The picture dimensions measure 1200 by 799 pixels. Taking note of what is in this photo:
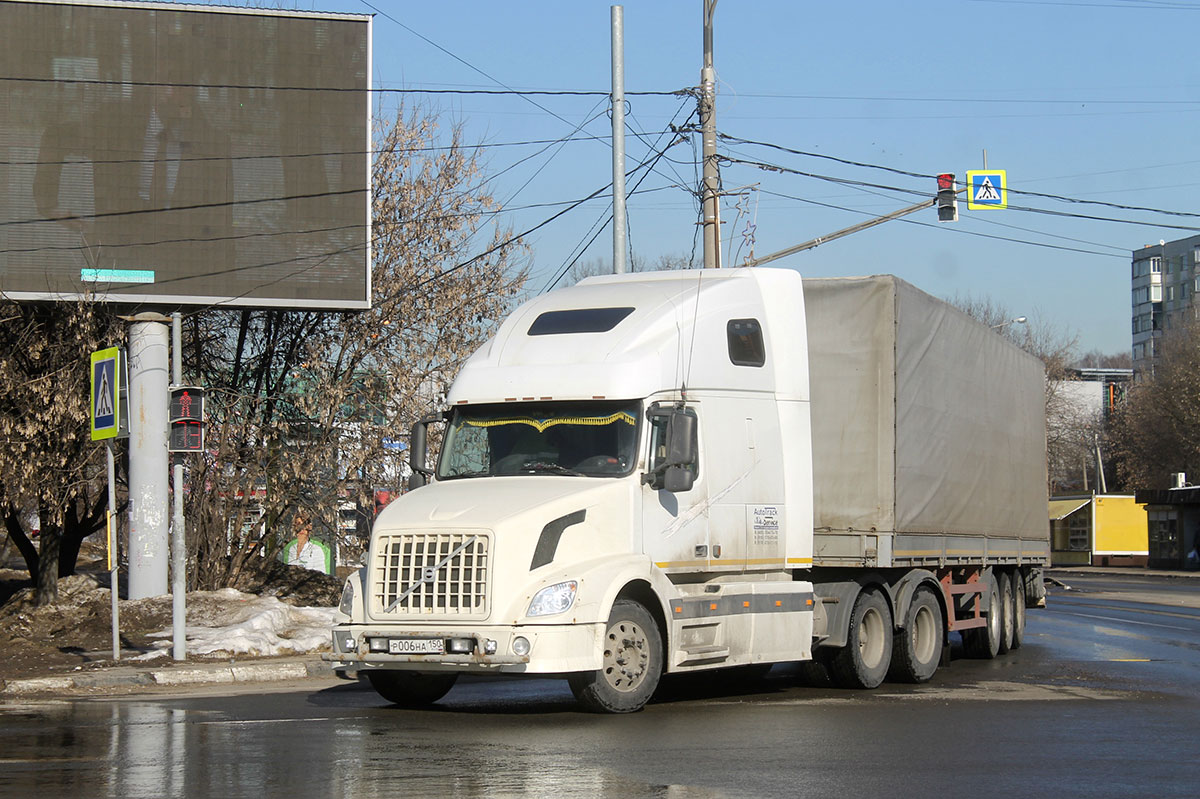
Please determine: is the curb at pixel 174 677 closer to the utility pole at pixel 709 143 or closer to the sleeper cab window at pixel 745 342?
the sleeper cab window at pixel 745 342

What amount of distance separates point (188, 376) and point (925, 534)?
14.9 metres

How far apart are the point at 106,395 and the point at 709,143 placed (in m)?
10.5

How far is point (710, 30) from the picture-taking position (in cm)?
2355

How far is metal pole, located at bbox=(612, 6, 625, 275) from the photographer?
20812mm

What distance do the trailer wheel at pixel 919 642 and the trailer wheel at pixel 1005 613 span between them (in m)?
2.90

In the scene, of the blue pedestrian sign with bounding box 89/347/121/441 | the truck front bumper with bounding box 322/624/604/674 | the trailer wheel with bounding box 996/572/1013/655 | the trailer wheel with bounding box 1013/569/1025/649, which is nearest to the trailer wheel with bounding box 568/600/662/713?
the truck front bumper with bounding box 322/624/604/674

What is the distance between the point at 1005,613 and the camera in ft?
62.5

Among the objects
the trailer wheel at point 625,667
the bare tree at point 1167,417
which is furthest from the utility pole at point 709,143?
the bare tree at point 1167,417

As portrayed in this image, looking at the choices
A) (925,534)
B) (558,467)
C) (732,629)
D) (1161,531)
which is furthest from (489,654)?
(1161,531)

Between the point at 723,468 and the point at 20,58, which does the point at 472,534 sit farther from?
the point at 20,58

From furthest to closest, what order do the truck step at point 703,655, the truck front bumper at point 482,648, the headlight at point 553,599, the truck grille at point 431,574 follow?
the truck step at point 703,655 → the truck grille at point 431,574 → the headlight at point 553,599 → the truck front bumper at point 482,648

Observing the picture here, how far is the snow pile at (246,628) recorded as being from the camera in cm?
1795

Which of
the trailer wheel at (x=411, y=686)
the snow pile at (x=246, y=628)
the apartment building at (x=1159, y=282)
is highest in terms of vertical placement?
the apartment building at (x=1159, y=282)

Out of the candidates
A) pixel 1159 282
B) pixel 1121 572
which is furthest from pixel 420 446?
pixel 1159 282
